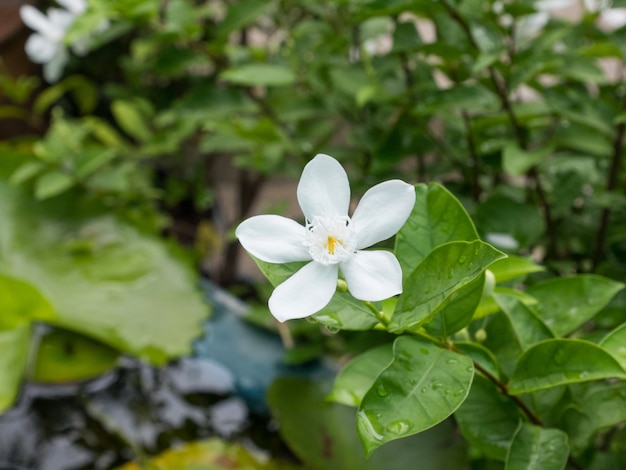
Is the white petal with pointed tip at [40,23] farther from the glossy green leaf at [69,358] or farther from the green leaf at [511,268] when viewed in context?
the green leaf at [511,268]

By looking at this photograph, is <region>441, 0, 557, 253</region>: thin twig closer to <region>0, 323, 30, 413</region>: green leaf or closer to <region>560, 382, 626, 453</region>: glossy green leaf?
<region>560, 382, 626, 453</region>: glossy green leaf

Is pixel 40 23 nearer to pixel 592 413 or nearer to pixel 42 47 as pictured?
pixel 42 47

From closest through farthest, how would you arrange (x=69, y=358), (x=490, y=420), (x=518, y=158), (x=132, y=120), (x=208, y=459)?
1. (x=490, y=420)
2. (x=518, y=158)
3. (x=208, y=459)
4. (x=69, y=358)
5. (x=132, y=120)

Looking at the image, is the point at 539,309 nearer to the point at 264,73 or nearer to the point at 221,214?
the point at 264,73

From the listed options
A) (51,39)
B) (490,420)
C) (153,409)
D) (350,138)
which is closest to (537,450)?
(490,420)

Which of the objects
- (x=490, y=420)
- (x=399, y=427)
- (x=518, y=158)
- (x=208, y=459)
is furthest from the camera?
(x=208, y=459)

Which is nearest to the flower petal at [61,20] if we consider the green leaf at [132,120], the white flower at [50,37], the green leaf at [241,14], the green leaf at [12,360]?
the white flower at [50,37]
